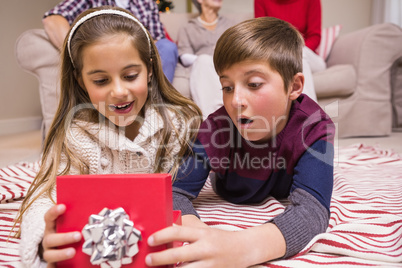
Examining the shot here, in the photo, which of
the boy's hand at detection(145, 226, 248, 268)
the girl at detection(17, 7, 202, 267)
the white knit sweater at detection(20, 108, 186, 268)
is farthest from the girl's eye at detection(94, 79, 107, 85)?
the boy's hand at detection(145, 226, 248, 268)

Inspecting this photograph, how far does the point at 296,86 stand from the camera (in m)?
0.87

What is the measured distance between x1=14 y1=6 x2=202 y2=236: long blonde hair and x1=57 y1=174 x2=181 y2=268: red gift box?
30 centimetres

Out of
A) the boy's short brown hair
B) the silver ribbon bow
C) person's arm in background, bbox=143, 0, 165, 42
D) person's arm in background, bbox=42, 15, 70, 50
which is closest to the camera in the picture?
the silver ribbon bow

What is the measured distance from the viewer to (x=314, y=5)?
245cm

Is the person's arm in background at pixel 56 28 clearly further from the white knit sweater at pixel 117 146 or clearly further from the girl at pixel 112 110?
the white knit sweater at pixel 117 146

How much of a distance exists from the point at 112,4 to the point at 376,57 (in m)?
1.61

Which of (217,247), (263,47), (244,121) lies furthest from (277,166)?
(217,247)

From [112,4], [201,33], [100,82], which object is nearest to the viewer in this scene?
[100,82]

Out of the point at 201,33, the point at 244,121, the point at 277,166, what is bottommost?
the point at 277,166

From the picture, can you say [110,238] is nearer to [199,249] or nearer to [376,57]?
[199,249]

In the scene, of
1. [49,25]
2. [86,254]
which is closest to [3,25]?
[49,25]

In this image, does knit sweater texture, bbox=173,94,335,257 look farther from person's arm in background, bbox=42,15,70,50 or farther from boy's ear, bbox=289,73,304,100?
person's arm in background, bbox=42,15,70,50

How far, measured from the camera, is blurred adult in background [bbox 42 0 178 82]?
1775 millimetres

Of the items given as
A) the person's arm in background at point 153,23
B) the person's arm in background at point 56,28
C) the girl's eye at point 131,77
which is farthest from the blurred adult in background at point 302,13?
the girl's eye at point 131,77
